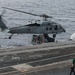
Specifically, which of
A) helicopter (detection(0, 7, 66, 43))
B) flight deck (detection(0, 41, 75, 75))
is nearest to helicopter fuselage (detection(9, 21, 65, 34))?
helicopter (detection(0, 7, 66, 43))

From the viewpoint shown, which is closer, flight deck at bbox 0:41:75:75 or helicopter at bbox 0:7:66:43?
flight deck at bbox 0:41:75:75

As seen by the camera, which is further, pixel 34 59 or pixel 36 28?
pixel 36 28

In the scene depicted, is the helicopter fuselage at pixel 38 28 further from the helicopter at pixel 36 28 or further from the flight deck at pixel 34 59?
the flight deck at pixel 34 59

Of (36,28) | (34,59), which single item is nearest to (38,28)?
(36,28)

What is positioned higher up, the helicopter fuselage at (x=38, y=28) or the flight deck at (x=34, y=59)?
the helicopter fuselage at (x=38, y=28)

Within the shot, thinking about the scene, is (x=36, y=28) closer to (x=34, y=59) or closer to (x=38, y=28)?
(x=38, y=28)

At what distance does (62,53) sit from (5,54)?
674cm

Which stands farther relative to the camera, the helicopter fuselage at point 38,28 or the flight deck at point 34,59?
the helicopter fuselage at point 38,28

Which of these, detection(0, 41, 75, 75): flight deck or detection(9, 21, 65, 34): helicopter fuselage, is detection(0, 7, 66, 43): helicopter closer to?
detection(9, 21, 65, 34): helicopter fuselage

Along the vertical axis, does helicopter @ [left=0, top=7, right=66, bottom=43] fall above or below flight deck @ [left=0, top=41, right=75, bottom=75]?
above

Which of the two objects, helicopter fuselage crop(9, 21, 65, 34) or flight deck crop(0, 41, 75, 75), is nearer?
flight deck crop(0, 41, 75, 75)

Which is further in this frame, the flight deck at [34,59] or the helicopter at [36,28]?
the helicopter at [36,28]

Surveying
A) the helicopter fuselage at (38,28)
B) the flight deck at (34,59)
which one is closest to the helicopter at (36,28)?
the helicopter fuselage at (38,28)

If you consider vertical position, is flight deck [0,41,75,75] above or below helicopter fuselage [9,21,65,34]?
below
